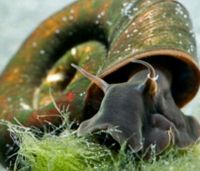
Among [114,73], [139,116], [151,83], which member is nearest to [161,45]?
[114,73]

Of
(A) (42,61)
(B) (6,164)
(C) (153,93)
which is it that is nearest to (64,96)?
(B) (6,164)

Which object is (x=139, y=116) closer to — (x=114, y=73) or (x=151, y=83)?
(x=151, y=83)

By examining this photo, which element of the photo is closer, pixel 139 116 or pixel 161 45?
pixel 139 116

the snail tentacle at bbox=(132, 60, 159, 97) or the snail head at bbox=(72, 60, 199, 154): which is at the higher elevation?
the snail tentacle at bbox=(132, 60, 159, 97)

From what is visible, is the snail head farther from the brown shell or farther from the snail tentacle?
the brown shell

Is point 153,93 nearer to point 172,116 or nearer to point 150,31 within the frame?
point 172,116

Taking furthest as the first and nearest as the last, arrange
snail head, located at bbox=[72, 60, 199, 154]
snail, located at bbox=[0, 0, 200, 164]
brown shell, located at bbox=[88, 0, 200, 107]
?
brown shell, located at bbox=[88, 0, 200, 107] < snail, located at bbox=[0, 0, 200, 164] < snail head, located at bbox=[72, 60, 199, 154]

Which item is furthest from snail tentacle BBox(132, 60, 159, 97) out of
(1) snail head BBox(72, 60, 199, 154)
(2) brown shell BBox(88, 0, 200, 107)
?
(2) brown shell BBox(88, 0, 200, 107)

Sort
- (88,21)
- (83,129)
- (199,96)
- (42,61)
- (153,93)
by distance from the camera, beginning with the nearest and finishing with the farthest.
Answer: (83,129) < (153,93) < (199,96) < (88,21) < (42,61)
